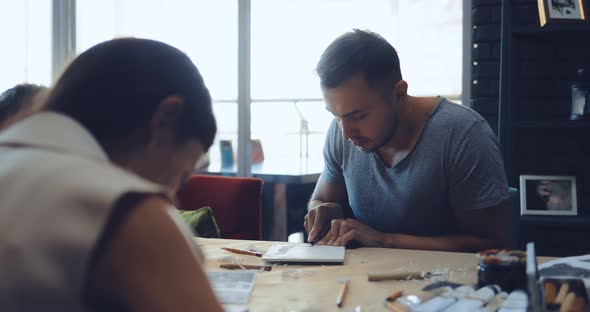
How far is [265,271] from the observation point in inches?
51.7

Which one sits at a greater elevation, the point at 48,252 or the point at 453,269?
the point at 48,252

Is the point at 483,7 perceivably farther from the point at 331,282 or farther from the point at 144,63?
the point at 144,63

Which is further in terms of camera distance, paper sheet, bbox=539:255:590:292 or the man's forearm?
the man's forearm

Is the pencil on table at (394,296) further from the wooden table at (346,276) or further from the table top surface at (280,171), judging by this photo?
the table top surface at (280,171)

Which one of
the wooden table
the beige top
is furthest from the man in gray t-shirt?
the beige top

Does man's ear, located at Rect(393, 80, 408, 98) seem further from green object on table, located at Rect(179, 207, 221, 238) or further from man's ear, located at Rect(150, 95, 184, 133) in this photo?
man's ear, located at Rect(150, 95, 184, 133)

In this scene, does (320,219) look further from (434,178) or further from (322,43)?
(322,43)

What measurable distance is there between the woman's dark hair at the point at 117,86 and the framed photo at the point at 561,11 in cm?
230

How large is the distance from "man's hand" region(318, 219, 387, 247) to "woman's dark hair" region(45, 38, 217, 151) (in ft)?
2.99

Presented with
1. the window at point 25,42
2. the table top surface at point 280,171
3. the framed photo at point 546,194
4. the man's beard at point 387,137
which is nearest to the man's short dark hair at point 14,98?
the man's beard at point 387,137

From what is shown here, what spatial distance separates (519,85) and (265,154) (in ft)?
6.18

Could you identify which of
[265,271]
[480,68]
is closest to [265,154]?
[480,68]

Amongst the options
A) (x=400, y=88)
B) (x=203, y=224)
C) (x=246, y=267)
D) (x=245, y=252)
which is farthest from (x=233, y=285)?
(x=400, y=88)

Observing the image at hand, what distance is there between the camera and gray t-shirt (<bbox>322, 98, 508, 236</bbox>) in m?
1.64
